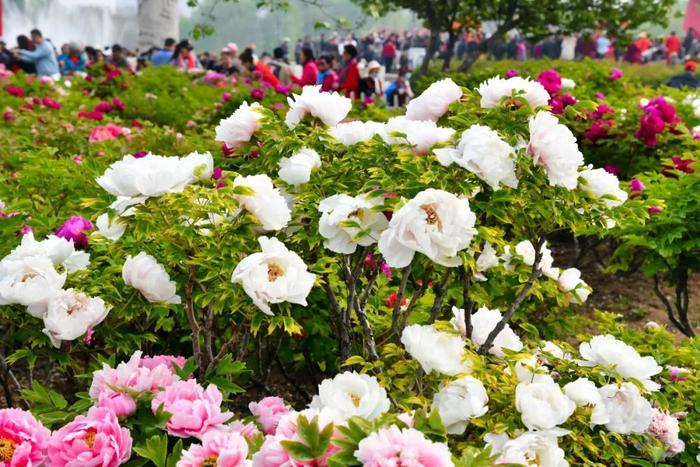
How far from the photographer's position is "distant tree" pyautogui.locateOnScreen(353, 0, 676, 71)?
48.2ft

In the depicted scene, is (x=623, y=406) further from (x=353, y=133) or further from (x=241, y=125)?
(x=241, y=125)

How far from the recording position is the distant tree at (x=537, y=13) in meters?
14.7

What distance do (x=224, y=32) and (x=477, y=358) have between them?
302ft

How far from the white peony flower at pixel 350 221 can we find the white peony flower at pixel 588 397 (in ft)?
1.99

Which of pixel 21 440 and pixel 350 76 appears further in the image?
pixel 350 76

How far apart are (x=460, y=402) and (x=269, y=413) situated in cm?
59

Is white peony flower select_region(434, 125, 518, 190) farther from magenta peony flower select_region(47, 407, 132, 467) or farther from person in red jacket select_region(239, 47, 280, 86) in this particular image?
person in red jacket select_region(239, 47, 280, 86)

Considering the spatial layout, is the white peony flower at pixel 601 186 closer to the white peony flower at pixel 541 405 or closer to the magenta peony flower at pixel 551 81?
the white peony flower at pixel 541 405

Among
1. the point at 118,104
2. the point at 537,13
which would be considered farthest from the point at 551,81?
the point at 537,13

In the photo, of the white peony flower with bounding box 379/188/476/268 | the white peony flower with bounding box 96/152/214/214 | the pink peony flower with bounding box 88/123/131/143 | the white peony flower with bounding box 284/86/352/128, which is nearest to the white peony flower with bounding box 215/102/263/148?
the white peony flower with bounding box 284/86/352/128

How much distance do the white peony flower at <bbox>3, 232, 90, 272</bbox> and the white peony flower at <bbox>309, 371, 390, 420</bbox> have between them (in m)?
0.98

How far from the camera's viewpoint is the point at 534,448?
5.64 ft

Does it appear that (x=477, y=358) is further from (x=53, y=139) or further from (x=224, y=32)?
(x=224, y=32)

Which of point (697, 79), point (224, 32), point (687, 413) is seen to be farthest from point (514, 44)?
point (224, 32)
